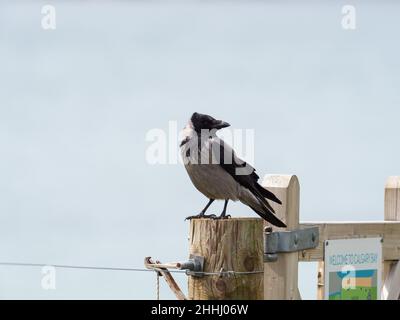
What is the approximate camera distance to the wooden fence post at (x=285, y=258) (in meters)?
6.72

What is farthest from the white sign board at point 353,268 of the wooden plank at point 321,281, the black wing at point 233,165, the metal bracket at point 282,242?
the black wing at point 233,165

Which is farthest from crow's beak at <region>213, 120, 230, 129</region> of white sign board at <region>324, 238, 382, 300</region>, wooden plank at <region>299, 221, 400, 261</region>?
white sign board at <region>324, 238, 382, 300</region>

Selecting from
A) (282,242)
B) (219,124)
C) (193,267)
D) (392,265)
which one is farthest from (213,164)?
(193,267)

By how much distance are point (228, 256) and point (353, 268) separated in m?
1.68

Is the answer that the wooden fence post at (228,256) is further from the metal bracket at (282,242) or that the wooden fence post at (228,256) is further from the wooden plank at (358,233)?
the wooden plank at (358,233)

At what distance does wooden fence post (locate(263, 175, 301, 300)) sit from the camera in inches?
265

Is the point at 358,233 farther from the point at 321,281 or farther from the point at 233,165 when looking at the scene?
the point at 233,165

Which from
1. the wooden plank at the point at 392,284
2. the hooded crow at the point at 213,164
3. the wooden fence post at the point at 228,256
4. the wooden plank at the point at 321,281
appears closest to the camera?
the wooden fence post at the point at 228,256

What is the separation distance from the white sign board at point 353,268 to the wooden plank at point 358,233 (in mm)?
44

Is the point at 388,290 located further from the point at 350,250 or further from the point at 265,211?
the point at 265,211

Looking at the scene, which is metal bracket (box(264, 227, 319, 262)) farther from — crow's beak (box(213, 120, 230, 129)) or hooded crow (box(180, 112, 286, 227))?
crow's beak (box(213, 120, 230, 129))

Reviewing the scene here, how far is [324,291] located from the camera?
701 cm

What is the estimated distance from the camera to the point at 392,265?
26.4 feet
